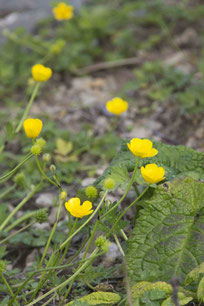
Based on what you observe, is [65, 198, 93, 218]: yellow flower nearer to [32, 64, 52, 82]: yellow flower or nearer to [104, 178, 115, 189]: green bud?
[104, 178, 115, 189]: green bud

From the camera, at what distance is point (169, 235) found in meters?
1.91

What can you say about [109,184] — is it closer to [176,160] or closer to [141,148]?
[141,148]

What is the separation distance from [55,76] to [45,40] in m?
0.53

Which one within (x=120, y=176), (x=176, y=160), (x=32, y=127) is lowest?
(x=176, y=160)

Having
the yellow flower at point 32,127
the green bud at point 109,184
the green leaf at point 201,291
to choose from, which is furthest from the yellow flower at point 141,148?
the green leaf at point 201,291

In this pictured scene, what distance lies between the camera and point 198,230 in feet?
6.26

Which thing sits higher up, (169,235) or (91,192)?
(91,192)

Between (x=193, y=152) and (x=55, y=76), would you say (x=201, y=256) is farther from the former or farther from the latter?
(x=55, y=76)

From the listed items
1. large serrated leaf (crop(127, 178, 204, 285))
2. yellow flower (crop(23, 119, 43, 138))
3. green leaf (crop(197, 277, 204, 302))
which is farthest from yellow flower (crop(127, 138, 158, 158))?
green leaf (crop(197, 277, 204, 302))

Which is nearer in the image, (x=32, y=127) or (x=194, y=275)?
(x=194, y=275)

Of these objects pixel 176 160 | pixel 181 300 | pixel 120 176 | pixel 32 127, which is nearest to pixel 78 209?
pixel 120 176

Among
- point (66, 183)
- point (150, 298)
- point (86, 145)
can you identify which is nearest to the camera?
point (150, 298)

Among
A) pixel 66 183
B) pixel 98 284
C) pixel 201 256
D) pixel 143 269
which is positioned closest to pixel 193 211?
pixel 201 256

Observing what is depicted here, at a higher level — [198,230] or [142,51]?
[198,230]
